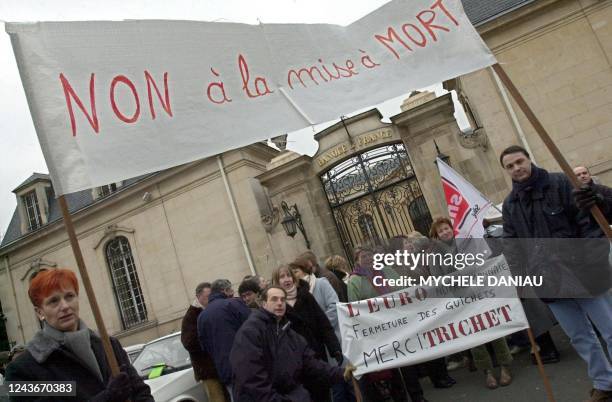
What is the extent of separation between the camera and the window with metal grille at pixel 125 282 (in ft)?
56.7

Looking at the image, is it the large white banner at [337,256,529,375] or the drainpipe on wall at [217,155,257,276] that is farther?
the drainpipe on wall at [217,155,257,276]

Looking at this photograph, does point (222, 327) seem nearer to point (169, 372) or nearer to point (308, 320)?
point (308, 320)

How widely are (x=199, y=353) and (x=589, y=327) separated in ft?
12.3

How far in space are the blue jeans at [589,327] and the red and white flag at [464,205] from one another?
3.04 metres

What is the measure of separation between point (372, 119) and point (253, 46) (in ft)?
29.8

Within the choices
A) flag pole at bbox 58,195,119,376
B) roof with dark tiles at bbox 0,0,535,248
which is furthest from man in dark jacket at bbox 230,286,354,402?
roof with dark tiles at bbox 0,0,535,248

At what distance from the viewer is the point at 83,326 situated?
2.23 m

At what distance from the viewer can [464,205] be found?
7.14m

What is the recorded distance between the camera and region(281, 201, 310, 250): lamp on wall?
12383 millimetres

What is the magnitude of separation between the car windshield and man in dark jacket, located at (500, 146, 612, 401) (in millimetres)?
4408

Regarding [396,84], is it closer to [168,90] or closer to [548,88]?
[168,90]

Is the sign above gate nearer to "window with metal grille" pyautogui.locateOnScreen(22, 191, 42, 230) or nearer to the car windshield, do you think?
the car windshield

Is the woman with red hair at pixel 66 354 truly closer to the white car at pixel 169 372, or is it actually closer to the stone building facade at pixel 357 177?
the white car at pixel 169 372

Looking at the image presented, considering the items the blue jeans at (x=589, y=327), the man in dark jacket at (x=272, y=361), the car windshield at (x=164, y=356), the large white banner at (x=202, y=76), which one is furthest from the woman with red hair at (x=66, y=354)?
the car windshield at (x=164, y=356)
